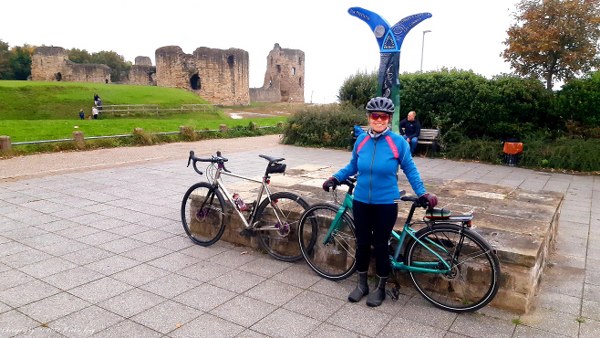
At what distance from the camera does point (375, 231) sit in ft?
12.3

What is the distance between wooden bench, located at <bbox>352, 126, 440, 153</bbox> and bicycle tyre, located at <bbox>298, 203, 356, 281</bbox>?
974 cm

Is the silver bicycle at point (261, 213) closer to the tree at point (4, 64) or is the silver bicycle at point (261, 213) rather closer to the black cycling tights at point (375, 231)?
the black cycling tights at point (375, 231)

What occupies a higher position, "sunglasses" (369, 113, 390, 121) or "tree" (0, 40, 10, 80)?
"tree" (0, 40, 10, 80)

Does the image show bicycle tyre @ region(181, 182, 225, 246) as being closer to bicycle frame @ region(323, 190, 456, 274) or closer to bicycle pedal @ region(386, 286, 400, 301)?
bicycle frame @ region(323, 190, 456, 274)

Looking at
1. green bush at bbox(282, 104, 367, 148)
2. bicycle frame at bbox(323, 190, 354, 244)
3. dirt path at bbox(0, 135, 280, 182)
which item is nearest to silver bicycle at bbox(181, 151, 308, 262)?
bicycle frame at bbox(323, 190, 354, 244)

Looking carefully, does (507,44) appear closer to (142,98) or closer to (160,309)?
(160,309)

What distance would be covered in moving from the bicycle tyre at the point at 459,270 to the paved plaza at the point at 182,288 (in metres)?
0.13

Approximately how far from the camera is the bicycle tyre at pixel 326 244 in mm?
4270

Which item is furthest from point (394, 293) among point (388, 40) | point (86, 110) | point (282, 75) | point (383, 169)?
point (282, 75)

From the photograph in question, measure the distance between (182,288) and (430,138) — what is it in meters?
11.3

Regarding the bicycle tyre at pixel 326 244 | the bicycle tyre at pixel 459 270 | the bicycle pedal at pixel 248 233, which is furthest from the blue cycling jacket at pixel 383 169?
the bicycle pedal at pixel 248 233

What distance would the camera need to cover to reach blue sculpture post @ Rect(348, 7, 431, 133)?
8.63 m

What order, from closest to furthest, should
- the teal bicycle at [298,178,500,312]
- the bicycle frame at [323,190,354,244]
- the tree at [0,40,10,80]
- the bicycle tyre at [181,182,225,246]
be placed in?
the teal bicycle at [298,178,500,312]
the bicycle frame at [323,190,354,244]
the bicycle tyre at [181,182,225,246]
the tree at [0,40,10,80]

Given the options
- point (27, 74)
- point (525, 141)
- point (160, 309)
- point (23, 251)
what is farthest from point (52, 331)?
point (27, 74)
